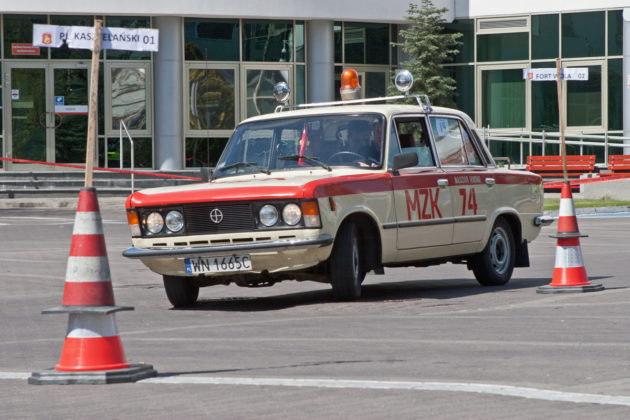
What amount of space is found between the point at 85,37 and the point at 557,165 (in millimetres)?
14640

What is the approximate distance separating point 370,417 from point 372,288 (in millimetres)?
7044

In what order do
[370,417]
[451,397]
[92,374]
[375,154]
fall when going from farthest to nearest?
[375,154] < [92,374] < [451,397] < [370,417]

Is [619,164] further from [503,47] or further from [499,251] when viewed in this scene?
[499,251]

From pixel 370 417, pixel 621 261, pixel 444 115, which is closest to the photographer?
pixel 370 417

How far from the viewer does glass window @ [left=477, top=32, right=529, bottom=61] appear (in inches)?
1508

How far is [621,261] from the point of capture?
49.8ft

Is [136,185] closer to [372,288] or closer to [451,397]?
[372,288]

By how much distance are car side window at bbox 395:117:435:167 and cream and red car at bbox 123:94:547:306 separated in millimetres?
13

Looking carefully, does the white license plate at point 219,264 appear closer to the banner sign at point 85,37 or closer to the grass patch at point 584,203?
the banner sign at point 85,37

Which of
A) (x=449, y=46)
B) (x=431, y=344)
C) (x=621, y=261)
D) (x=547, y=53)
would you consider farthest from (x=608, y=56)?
(x=431, y=344)

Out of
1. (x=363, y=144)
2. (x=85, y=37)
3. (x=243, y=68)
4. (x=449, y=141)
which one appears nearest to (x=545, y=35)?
(x=243, y=68)

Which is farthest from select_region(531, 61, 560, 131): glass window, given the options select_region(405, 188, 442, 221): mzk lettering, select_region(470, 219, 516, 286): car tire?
select_region(405, 188, 442, 221): mzk lettering

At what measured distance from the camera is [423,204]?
1144cm

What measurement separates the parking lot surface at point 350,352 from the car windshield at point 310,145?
4.04 ft
